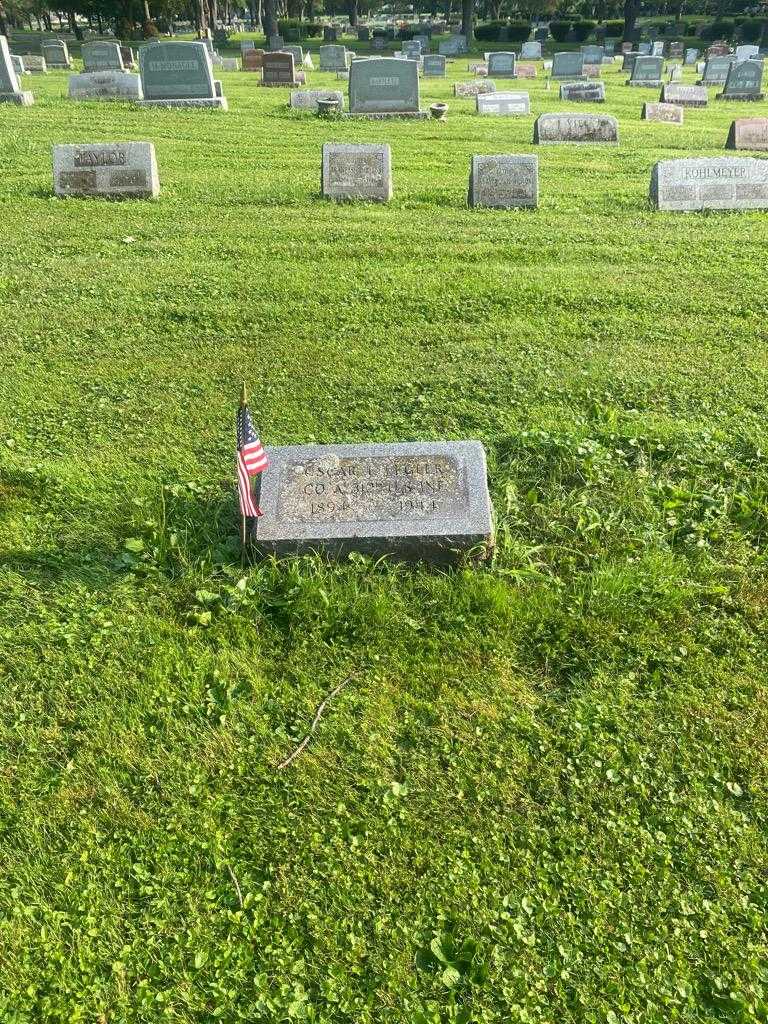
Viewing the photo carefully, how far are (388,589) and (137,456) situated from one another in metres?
2.04

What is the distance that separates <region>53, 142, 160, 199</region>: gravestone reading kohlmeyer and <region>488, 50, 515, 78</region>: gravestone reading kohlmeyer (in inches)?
1040

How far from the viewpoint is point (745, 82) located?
24.8 m

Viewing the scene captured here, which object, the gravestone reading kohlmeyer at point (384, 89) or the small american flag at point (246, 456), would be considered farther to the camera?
the gravestone reading kohlmeyer at point (384, 89)

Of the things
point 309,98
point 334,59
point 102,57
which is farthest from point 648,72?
point 102,57

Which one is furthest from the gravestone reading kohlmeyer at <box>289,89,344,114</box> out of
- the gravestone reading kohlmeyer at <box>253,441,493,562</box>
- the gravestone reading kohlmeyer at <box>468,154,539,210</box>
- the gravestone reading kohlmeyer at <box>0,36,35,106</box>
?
the gravestone reading kohlmeyer at <box>253,441,493,562</box>

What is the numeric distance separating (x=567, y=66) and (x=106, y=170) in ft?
89.7

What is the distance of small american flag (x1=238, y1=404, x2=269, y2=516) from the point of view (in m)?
3.38

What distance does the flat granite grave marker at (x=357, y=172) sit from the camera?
10.1 metres

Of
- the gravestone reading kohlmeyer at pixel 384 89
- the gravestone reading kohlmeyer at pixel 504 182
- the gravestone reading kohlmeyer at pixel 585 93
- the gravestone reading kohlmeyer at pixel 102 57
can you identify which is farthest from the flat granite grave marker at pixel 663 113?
the gravestone reading kohlmeyer at pixel 102 57

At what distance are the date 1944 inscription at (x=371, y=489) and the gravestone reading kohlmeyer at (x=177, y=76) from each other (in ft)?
59.0

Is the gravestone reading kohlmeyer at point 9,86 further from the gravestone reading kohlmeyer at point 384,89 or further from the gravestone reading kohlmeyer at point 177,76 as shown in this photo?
the gravestone reading kohlmeyer at point 384,89

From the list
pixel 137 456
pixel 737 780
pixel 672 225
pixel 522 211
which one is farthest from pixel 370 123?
pixel 737 780

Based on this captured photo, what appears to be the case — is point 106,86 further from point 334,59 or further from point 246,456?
point 246,456

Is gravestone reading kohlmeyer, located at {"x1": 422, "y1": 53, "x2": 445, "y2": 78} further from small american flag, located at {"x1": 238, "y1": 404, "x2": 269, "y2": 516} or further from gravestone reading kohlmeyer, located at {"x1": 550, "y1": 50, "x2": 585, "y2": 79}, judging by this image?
small american flag, located at {"x1": 238, "y1": 404, "x2": 269, "y2": 516}
